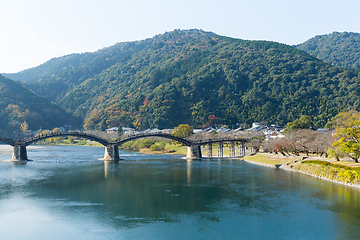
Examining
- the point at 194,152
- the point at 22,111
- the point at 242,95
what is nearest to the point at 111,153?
the point at 194,152

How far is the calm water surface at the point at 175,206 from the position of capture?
911 inches

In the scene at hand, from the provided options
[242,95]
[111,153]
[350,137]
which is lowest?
[111,153]

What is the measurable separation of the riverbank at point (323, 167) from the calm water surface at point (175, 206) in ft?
4.91

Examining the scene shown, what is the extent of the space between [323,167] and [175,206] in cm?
2407

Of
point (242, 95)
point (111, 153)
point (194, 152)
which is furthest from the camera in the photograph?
point (242, 95)

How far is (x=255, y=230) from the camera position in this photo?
23562 mm

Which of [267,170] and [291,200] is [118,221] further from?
[267,170]

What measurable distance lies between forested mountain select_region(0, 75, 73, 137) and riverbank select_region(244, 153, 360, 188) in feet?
361

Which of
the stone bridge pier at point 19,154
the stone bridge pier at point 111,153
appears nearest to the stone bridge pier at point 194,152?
the stone bridge pier at point 111,153

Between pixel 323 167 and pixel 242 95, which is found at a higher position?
pixel 242 95

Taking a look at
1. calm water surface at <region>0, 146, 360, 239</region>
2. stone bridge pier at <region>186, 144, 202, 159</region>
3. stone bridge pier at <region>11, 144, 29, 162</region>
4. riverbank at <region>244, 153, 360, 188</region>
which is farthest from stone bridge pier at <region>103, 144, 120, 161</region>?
riverbank at <region>244, 153, 360, 188</region>

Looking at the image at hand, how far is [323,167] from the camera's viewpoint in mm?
43344

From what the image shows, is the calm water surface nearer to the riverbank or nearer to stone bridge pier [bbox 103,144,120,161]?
the riverbank

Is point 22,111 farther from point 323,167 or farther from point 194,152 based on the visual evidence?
point 323,167
